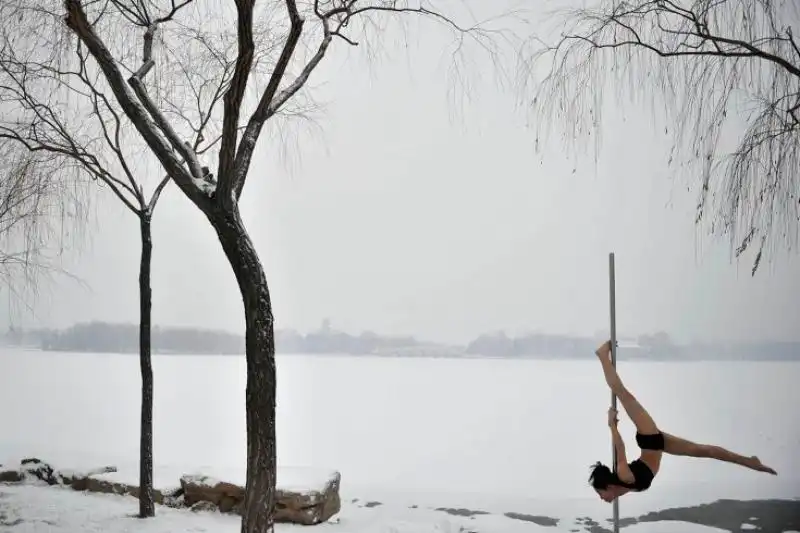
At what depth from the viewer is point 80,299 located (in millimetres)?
5961

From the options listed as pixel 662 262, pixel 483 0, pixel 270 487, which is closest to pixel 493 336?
pixel 662 262

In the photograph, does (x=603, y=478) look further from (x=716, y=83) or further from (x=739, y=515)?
(x=739, y=515)

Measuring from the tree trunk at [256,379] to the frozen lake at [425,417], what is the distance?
245 centimetres

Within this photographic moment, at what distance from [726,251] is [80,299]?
492cm

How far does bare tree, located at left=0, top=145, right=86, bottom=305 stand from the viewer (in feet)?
14.3

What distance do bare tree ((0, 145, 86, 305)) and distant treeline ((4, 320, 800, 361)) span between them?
0.52 metres

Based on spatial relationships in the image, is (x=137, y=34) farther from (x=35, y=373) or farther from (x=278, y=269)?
(x=35, y=373)

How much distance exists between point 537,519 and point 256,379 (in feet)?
7.98

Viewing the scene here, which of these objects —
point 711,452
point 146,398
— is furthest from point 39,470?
point 711,452

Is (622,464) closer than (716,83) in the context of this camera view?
Yes

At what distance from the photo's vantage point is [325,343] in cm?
581

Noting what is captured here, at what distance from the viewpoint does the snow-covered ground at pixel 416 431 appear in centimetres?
449

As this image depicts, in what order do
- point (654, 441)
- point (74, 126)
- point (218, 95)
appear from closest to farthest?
1. point (654, 441)
2. point (218, 95)
3. point (74, 126)

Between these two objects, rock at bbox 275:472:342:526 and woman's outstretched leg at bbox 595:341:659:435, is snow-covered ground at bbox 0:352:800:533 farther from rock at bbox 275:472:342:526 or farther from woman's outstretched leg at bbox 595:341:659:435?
woman's outstretched leg at bbox 595:341:659:435
